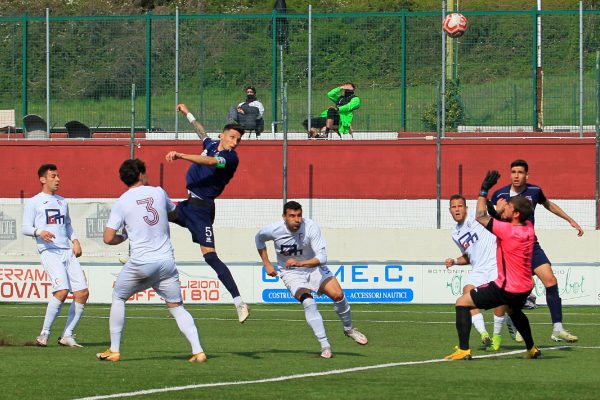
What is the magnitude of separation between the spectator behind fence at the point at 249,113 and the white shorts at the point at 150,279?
62.3 feet

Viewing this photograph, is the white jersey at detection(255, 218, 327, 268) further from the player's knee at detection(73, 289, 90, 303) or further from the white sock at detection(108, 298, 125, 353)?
the player's knee at detection(73, 289, 90, 303)

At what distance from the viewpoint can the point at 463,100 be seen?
31328mm

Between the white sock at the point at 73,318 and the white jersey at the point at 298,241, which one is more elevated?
the white jersey at the point at 298,241

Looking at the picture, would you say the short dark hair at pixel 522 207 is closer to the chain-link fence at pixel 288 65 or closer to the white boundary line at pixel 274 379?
Result: the white boundary line at pixel 274 379

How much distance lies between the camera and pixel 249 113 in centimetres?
3231

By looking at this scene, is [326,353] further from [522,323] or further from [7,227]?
[7,227]

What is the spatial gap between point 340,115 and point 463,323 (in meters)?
19.0

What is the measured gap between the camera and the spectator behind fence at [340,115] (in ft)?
105

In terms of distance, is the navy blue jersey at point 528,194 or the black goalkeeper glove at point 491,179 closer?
the black goalkeeper glove at point 491,179

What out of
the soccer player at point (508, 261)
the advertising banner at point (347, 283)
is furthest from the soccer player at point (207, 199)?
the advertising banner at point (347, 283)

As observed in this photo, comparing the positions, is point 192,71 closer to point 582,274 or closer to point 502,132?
point 502,132

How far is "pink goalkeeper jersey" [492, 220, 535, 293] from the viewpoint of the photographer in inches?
519

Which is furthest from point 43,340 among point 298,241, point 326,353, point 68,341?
point 326,353

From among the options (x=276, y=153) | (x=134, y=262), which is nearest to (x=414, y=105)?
(x=276, y=153)
